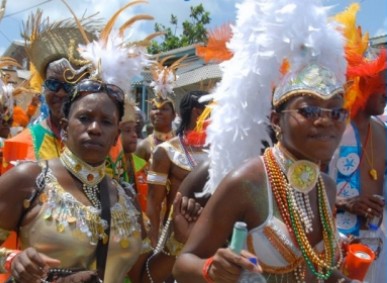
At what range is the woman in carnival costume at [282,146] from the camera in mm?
2510

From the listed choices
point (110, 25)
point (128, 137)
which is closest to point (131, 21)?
point (110, 25)

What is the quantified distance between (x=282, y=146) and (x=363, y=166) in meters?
2.25

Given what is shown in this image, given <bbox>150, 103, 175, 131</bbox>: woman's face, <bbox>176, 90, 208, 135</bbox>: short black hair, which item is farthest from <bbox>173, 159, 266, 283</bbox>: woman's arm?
<bbox>150, 103, 175, 131</bbox>: woman's face

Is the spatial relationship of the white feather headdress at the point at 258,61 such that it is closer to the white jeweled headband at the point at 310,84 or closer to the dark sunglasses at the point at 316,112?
the white jeweled headband at the point at 310,84

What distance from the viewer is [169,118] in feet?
26.5

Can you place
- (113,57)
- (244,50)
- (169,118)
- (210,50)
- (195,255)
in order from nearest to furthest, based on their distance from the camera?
(195,255) < (244,50) < (210,50) < (113,57) < (169,118)

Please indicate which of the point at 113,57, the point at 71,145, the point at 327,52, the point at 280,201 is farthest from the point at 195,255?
the point at 113,57

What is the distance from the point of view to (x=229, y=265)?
206 cm

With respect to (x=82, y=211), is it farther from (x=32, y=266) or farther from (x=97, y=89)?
(x=97, y=89)

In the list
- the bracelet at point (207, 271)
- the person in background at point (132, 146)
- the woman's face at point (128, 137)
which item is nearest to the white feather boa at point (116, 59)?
the bracelet at point (207, 271)

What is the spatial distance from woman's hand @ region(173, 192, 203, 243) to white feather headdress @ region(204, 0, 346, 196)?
0.54 feet

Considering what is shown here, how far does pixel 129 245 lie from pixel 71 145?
1.87 feet

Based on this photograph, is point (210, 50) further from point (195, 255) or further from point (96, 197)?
point (195, 255)

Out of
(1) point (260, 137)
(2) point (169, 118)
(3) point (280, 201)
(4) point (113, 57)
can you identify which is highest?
(4) point (113, 57)
